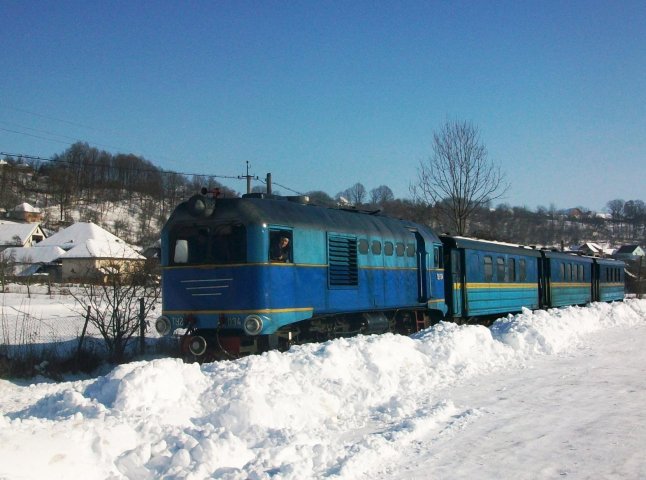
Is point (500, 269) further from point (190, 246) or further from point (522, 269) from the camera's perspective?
point (190, 246)

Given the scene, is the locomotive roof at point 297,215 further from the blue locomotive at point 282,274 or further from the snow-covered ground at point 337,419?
the snow-covered ground at point 337,419

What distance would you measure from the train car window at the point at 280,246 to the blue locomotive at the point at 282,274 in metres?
0.02

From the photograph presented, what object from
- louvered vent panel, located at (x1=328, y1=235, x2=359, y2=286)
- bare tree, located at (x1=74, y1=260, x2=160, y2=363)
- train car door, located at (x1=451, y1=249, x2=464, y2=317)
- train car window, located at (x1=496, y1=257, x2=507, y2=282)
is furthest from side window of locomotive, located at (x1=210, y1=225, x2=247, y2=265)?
train car window, located at (x1=496, y1=257, x2=507, y2=282)

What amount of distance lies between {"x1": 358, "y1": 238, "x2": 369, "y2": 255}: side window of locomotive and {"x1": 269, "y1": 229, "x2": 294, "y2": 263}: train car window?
250 centimetres

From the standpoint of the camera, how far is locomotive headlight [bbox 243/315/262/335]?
35.9 feet

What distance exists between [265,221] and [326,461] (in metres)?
6.24

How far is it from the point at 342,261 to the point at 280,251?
208 cm

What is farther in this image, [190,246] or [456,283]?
[456,283]

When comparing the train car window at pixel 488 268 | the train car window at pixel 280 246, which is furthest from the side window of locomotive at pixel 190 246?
the train car window at pixel 488 268

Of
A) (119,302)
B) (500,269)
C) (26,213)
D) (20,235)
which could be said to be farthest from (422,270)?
(26,213)

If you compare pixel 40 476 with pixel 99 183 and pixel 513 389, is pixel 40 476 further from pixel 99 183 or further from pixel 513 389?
pixel 99 183

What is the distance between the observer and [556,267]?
28250 mm

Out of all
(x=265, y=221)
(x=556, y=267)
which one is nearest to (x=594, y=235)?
(x=556, y=267)

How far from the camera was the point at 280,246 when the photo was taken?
11.7 metres
